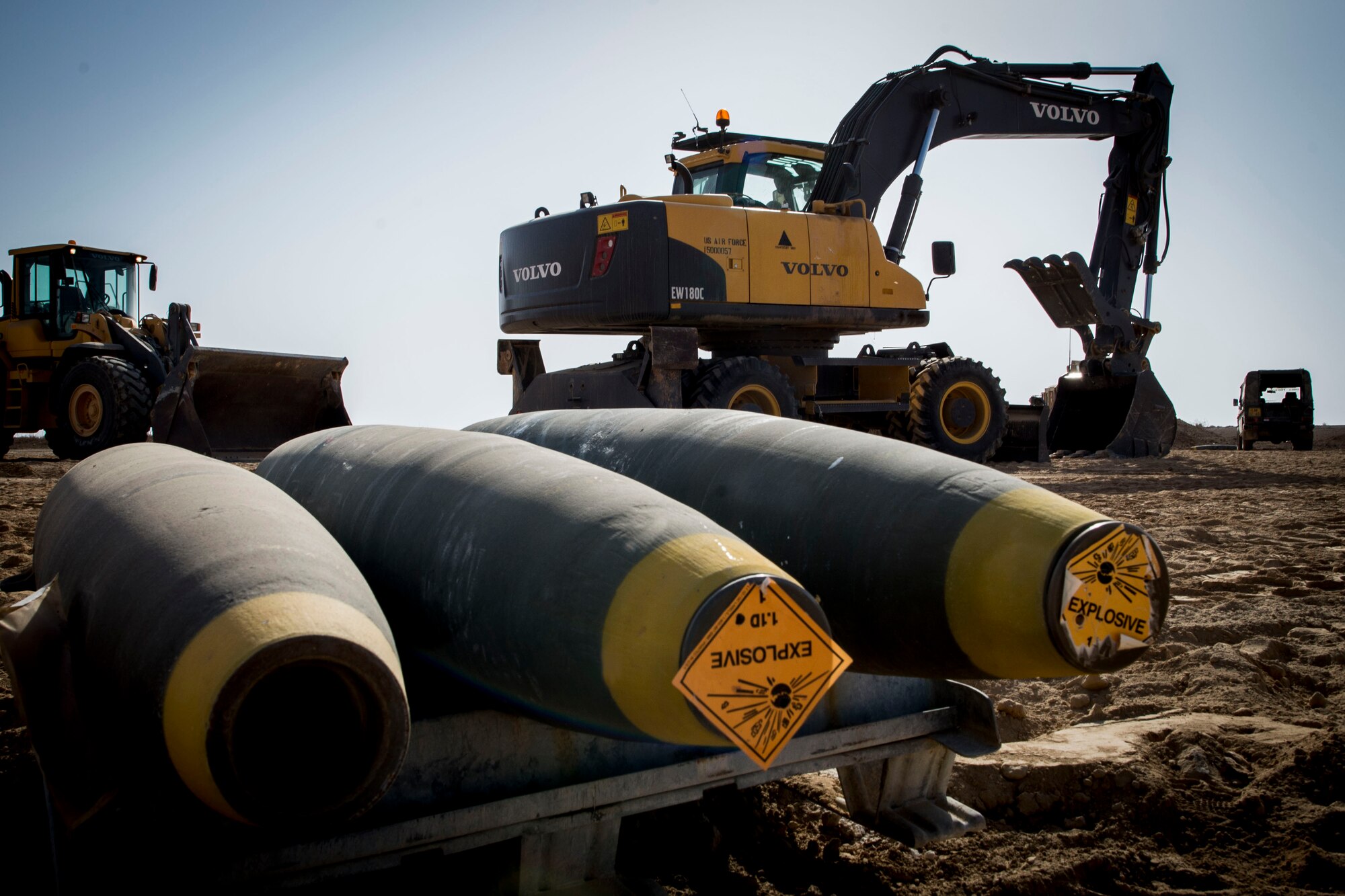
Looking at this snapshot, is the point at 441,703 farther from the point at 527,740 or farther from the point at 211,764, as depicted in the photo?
the point at 211,764

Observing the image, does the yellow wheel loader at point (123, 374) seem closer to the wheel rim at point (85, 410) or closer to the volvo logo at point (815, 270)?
the wheel rim at point (85, 410)

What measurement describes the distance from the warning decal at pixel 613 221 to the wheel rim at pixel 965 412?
4.30 meters

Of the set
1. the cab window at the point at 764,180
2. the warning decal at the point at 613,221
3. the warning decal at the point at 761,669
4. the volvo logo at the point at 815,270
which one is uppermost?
the cab window at the point at 764,180

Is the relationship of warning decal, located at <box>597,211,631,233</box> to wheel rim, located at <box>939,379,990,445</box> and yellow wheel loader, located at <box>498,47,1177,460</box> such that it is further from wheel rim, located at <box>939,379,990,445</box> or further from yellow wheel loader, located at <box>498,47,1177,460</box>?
wheel rim, located at <box>939,379,990,445</box>

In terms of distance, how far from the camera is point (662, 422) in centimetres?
343

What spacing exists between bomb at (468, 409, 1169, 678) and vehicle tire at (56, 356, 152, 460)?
10.1 meters

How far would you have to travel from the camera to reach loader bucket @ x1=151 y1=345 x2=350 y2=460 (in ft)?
31.7

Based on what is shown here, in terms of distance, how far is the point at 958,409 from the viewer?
35.9 ft

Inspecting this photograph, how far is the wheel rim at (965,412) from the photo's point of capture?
10930 millimetres

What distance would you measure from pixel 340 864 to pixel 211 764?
1.53 feet

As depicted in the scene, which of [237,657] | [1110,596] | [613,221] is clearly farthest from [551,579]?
[613,221]

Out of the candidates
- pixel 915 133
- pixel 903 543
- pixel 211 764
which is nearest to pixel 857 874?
pixel 903 543

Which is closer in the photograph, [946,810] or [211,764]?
[211,764]

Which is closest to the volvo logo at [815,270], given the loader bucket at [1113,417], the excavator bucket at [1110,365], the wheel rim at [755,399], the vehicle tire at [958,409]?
the wheel rim at [755,399]
